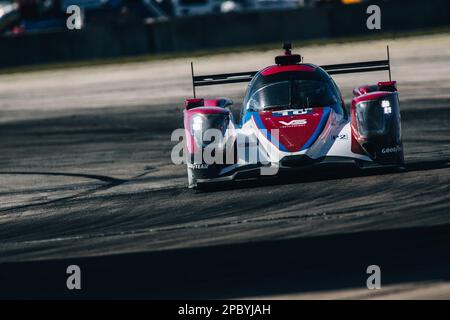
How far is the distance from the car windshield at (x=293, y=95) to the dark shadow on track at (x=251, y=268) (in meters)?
3.77

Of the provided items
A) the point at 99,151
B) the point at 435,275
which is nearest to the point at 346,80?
the point at 99,151

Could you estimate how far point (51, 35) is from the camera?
31531mm

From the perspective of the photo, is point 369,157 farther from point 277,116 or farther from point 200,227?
point 200,227

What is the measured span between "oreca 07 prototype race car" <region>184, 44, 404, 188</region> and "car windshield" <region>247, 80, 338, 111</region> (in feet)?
0.04

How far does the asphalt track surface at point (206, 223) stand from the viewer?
7980 mm

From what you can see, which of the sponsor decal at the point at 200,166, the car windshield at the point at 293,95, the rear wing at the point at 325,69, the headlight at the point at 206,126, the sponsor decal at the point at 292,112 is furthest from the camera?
the rear wing at the point at 325,69

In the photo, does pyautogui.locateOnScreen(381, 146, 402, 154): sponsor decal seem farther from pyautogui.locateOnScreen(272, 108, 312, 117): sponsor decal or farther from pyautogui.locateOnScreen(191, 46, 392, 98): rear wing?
pyautogui.locateOnScreen(191, 46, 392, 98): rear wing

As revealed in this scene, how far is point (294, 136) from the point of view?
11750 mm

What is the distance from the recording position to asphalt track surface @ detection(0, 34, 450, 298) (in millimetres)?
7980

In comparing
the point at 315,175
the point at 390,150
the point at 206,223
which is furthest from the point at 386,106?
the point at 206,223

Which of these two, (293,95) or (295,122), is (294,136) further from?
(293,95)

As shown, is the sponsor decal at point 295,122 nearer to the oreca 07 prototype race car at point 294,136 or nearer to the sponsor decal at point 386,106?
the oreca 07 prototype race car at point 294,136

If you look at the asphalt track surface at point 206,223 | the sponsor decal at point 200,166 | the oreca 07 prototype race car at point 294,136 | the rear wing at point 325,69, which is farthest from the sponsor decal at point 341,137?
the rear wing at point 325,69

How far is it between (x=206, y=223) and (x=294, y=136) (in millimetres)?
2028
